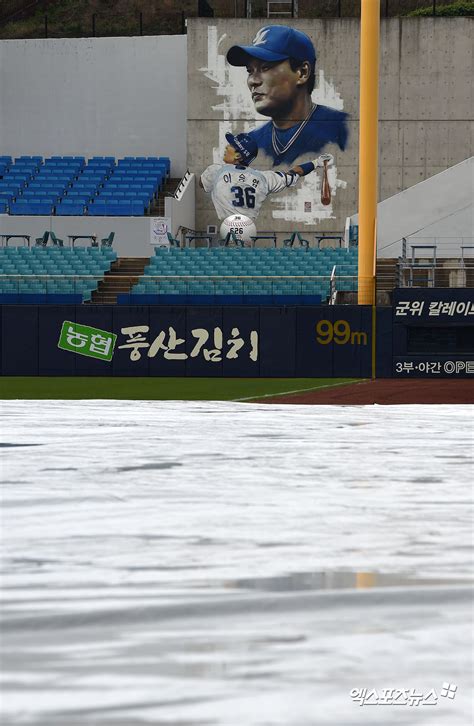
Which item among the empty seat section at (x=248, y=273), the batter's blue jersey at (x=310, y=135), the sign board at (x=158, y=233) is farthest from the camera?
the batter's blue jersey at (x=310, y=135)

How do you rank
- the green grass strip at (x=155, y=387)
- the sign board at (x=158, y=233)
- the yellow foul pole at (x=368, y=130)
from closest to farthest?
the green grass strip at (x=155, y=387)
the yellow foul pole at (x=368, y=130)
the sign board at (x=158, y=233)

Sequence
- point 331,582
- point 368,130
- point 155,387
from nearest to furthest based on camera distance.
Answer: point 331,582 < point 155,387 < point 368,130

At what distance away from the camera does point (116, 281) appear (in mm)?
32438

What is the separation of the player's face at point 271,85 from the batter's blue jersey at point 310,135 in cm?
76

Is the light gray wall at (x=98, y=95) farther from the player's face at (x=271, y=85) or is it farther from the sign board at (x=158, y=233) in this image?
the sign board at (x=158, y=233)

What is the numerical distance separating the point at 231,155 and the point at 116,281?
13072mm

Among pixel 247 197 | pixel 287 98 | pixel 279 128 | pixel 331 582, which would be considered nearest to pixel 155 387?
pixel 331 582

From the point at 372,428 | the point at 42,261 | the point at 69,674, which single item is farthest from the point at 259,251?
the point at 69,674

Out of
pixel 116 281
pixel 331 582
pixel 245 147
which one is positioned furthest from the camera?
pixel 245 147

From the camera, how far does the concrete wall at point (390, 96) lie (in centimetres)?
4303

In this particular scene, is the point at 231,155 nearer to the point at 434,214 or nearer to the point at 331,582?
the point at 434,214

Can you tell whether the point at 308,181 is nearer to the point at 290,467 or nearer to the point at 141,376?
the point at 141,376

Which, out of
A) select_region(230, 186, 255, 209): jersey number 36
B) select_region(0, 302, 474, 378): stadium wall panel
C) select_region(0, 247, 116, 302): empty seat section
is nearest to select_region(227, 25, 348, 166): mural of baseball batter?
select_region(230, 186, 255, 209): jersey number 36

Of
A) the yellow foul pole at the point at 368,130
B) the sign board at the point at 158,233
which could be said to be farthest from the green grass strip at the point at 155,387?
the sign board at the point at 158,233
